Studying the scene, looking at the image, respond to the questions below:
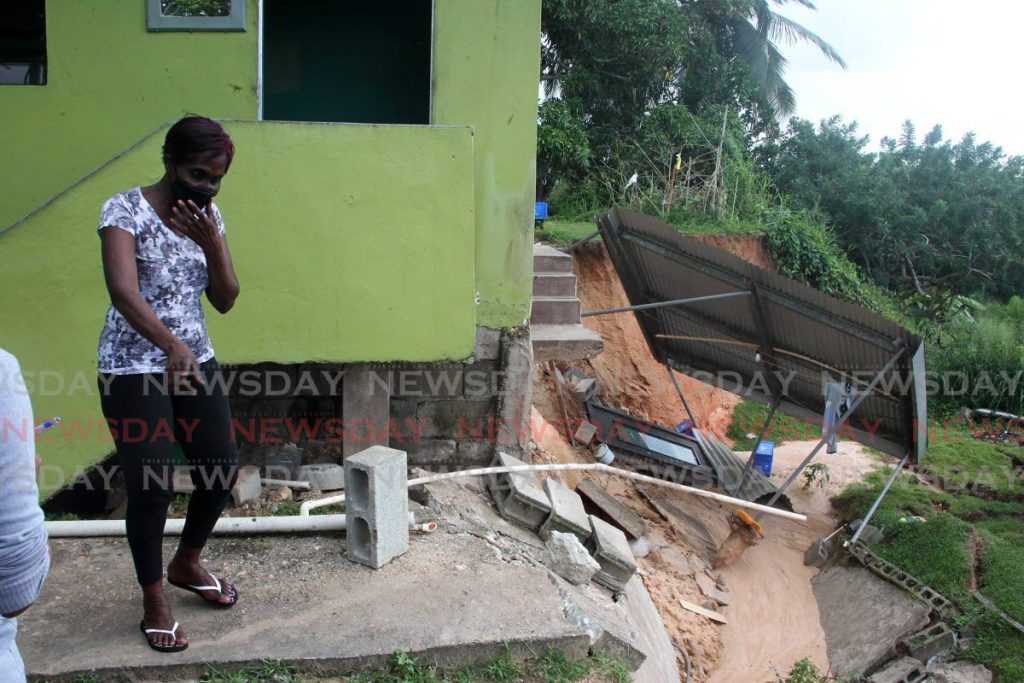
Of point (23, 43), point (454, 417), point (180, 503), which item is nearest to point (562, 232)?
point (454, 417)

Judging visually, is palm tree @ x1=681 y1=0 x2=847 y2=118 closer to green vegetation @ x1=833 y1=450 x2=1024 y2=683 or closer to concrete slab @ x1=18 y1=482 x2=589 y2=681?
green vegetation @ x1=833 y1=450 x2=1024 y2=683

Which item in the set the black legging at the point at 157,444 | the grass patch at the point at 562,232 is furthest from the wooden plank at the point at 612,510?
the grass patch at the point at 562,232

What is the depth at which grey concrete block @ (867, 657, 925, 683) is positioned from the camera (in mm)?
5430

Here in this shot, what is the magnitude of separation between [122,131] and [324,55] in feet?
8.77

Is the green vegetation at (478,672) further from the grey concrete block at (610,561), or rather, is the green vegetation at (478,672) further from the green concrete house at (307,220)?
the green concrete house at (307,220)

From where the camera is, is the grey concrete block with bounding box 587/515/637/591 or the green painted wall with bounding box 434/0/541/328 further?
the green painted wall with bounding box 434/0/541/328

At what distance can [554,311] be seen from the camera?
6.51 metres

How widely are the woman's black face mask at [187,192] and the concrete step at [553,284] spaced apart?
4176 millimetres

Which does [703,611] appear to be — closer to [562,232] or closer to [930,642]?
[930,642]

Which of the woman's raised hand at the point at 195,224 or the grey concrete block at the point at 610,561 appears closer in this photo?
the woman's raised hand at the point at 195,224

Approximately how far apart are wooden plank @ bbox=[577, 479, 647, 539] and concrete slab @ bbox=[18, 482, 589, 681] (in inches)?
Result: 92.8

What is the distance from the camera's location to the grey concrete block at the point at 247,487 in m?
4.21

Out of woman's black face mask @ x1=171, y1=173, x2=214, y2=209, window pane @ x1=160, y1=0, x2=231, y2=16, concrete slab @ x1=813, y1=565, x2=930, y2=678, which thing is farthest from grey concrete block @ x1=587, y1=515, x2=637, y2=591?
window pane @ x1=160, y1=0, x2=231, y2=16

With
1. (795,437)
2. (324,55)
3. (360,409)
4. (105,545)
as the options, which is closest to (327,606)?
(105,545)
